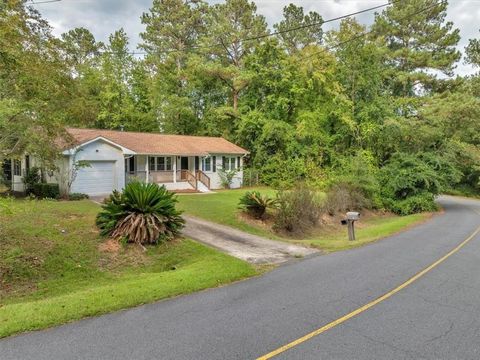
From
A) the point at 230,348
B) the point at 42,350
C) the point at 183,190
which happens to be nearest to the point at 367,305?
the point at 230,348

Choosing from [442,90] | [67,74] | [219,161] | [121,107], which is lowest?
[219,161]

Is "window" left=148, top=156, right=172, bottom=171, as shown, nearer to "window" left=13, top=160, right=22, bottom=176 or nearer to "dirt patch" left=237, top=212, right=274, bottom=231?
"window" left=13, top=160, right=22, bottom=176

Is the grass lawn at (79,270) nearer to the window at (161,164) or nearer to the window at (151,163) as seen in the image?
the window at (151,163)

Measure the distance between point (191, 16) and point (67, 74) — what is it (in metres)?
33.1

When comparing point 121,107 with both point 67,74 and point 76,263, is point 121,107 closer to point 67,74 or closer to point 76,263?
point 67,74

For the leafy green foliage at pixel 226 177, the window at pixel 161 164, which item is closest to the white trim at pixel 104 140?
the window at pixel 161 164

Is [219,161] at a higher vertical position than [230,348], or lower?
higher

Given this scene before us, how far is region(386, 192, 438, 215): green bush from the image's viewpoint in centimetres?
2412

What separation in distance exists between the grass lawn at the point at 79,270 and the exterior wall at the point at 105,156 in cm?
723

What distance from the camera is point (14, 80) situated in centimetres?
1023

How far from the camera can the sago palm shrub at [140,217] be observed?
435 inches

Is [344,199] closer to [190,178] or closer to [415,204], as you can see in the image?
[415,204]

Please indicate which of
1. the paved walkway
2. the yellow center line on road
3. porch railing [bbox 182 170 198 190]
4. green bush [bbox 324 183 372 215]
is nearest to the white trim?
porch railing [bbox 182 170 198 190]

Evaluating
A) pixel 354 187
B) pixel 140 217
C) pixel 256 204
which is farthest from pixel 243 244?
pixel 354 187
